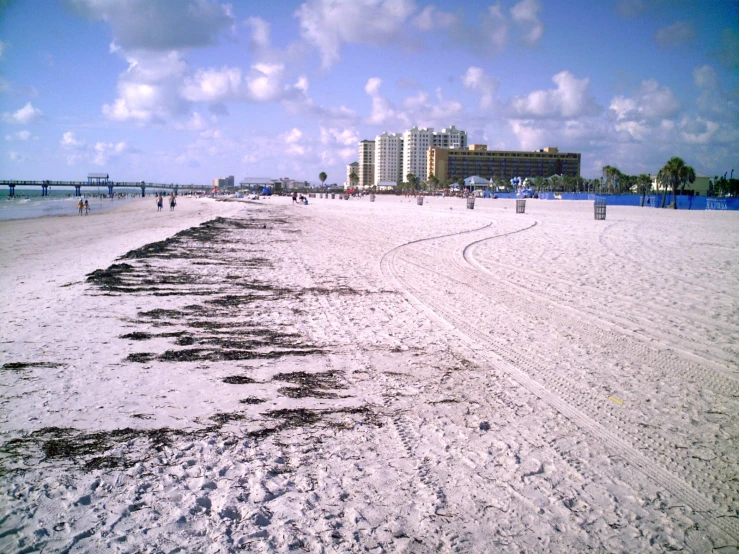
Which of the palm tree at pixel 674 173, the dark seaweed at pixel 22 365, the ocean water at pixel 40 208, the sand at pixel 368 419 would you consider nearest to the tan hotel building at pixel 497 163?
the ocean water at pixel 40 208

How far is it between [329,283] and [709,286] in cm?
690

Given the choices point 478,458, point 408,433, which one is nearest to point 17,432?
point 408,433

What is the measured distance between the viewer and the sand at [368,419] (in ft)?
9.09

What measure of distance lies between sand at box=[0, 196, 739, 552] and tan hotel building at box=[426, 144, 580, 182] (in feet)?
546

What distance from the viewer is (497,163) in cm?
17238

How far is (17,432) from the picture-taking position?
3.66 metres

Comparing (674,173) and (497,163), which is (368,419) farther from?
(497,163)

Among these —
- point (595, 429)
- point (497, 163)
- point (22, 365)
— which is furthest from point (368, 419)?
point (497, 163)

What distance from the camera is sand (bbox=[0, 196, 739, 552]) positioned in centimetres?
277

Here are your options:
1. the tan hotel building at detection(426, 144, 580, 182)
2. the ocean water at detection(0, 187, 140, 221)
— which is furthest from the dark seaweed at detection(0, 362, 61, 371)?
the tan hotel building at detection(426, 144, 580, 182)

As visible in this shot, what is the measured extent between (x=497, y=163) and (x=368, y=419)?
178165 millimetres

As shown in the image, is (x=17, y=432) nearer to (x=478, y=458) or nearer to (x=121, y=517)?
(x=121, y=517)

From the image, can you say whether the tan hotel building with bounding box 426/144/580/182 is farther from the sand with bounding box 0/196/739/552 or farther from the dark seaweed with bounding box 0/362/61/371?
the dark seaweed with bounding box 0/362/61/371

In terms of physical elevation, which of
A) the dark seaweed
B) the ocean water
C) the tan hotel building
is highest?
the tan hotel building
